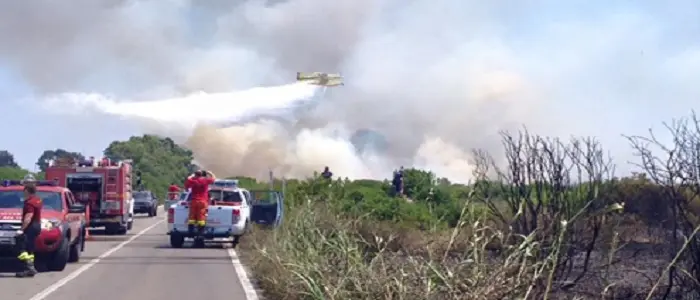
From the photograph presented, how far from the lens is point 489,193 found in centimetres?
1614

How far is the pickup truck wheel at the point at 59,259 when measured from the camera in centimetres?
2116

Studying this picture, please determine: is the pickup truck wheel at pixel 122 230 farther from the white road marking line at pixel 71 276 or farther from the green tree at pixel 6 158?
the green tree at pixel 6 158

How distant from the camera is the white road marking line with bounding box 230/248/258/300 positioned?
56.6ft

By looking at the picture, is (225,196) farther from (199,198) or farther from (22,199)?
(22,199)

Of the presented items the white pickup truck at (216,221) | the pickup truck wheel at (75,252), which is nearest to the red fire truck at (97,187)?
the white pickup truck at (216,221)

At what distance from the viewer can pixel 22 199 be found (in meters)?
22.3

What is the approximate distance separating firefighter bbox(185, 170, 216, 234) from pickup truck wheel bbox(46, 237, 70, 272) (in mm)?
7007

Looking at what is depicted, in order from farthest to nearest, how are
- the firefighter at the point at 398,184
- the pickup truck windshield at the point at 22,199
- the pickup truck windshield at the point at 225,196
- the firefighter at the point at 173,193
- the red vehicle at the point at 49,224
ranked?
the firefighter at the point at 173,193 → the firefighter at the point at 398,184 → the pickup truck windshield at the point at 225,196 → the pickup truck windshield at the point at 22,199 → the red vehicle at the point at 49,224

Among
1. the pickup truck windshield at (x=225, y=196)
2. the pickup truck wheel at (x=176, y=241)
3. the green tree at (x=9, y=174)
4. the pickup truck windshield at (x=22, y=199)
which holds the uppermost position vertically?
the green tree at (x=9, y=174)

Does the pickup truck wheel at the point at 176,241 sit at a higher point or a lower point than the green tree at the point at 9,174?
lower

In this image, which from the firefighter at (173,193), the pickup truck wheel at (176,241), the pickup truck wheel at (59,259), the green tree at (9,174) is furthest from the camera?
the green tree at (9,174)

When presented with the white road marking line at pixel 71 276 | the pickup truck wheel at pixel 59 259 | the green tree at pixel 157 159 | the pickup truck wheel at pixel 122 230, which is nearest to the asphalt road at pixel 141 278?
the white road marking line at pixel 71 276

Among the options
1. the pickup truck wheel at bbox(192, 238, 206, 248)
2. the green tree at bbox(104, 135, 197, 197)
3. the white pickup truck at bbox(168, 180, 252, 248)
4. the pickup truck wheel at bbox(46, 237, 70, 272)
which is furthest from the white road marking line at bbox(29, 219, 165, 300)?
the green tree at bbox(104, 135, 197, 197)

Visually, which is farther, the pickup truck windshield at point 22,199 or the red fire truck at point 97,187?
the red fire truck at point 97,187
